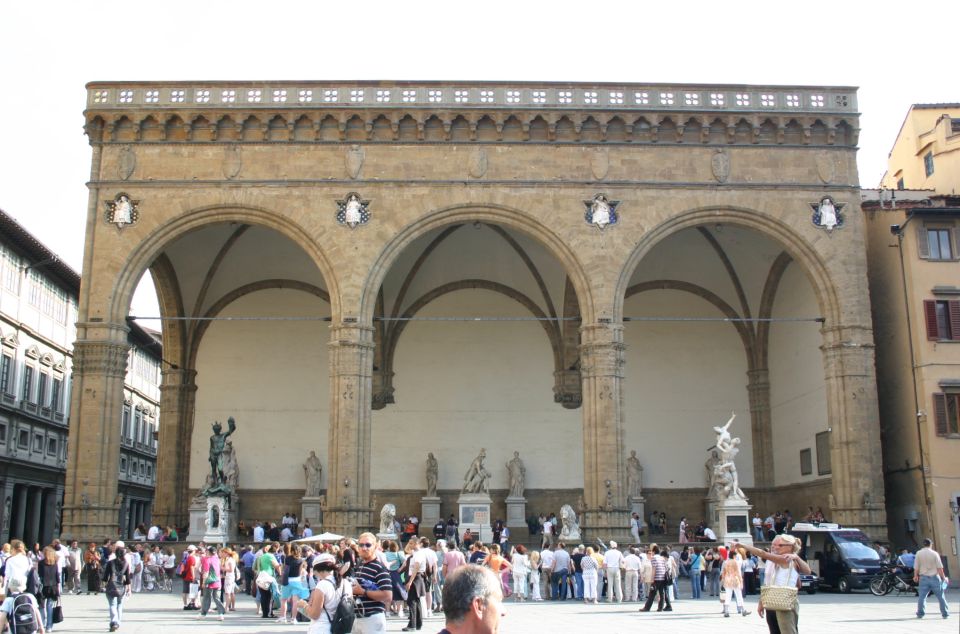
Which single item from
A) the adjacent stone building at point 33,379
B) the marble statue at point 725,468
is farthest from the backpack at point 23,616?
the adjacent stone building at point 33,379

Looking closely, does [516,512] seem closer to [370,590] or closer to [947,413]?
[947,413]

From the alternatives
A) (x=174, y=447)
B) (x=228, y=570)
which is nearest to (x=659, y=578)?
(x=228, y=570)

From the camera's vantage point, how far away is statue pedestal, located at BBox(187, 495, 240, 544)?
89.0ft

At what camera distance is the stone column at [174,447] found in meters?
34.0

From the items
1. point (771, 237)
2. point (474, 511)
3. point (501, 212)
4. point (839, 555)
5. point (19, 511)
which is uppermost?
point (501, 212)

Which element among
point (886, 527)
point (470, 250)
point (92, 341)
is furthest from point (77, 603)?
point (886, 527)

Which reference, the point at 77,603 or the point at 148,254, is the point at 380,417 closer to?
the point at 148,254

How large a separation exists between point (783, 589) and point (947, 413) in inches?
799

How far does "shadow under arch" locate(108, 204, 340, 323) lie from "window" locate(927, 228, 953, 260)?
53.0 feet

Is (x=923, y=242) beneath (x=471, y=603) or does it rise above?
above

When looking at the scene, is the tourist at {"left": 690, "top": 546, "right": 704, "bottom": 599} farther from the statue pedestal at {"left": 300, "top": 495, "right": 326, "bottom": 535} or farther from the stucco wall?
the stucco wall

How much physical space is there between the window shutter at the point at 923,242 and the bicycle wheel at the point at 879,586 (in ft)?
31.4

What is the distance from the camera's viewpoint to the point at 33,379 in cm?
4322

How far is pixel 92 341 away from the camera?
2825cm
